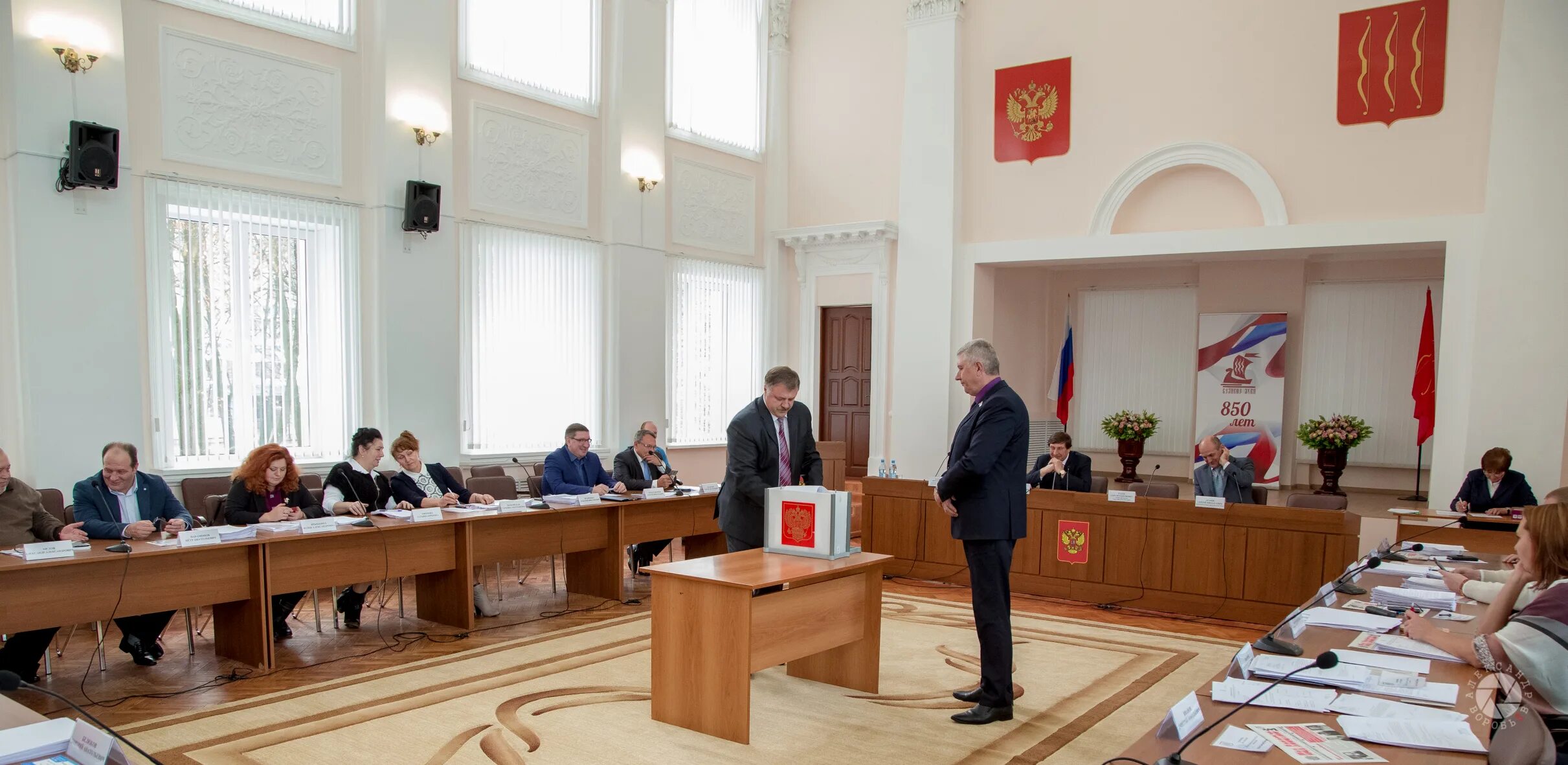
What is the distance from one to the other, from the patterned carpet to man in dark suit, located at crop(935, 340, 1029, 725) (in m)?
0.29

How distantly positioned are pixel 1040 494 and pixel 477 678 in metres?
4.39

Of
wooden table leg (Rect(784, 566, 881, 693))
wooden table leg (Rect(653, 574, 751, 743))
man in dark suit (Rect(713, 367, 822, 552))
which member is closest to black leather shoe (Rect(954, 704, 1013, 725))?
wooden table leg (Rect(784, 566, 881, 693))

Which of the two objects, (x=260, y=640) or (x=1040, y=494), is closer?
(x=260, y=640)

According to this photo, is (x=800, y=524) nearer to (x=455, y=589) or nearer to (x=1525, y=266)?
(x=455, y=589)

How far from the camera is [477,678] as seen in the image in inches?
199

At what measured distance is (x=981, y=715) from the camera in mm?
4410

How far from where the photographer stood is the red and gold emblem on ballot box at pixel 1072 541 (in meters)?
7.40

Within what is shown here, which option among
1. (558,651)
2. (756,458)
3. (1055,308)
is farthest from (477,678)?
(1055,308)

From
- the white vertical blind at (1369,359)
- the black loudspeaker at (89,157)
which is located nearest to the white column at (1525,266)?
the white vertical blind at (1369,359)

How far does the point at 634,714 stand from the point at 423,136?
5.81 m

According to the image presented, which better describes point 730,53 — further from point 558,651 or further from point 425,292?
point 558,651

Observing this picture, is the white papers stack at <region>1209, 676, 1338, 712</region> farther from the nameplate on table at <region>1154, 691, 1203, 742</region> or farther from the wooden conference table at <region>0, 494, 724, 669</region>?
the wooden conference table at <region>0, 494, 724, 669</region>

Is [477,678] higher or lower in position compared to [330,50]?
lower

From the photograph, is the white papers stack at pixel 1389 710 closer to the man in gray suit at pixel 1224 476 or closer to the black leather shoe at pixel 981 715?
the black leather shoe at pixel 981 715
